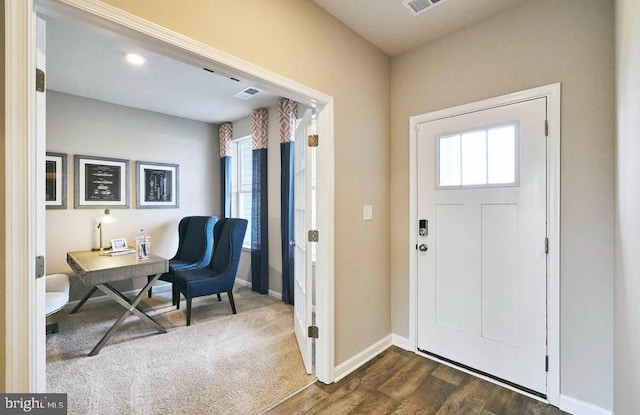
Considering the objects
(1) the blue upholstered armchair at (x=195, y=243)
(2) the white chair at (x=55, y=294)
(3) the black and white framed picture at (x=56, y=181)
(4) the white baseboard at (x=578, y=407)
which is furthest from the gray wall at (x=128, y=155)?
(4) the white baseboard at (x=578, y=407)

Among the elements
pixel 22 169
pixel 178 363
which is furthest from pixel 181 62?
pixel 178 363

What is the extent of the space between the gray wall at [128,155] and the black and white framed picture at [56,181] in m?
0.05

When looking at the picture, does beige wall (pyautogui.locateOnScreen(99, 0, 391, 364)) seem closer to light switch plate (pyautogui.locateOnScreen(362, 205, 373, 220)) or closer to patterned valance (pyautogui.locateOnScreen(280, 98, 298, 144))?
light switch plate (pyautogui.locateOnScreen(362, 205, 373, 220))

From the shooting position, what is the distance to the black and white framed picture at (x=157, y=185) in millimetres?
4246

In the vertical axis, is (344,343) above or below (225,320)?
above

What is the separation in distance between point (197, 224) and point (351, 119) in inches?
112

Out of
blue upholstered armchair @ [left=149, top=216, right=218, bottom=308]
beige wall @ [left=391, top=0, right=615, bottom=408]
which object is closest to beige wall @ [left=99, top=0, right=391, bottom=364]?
beige wall @ [left=391, top=0, right=615, bottom=408]

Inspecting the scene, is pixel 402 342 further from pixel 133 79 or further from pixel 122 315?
pixel 133 79

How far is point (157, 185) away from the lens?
4410 mm

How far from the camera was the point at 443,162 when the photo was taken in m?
2.37

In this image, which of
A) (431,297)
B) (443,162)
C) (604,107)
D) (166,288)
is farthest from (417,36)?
(166,288)

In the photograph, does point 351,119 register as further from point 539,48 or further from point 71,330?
point 71,330

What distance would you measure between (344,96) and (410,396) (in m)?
2.21

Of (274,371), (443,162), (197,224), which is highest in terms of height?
(443,162)
